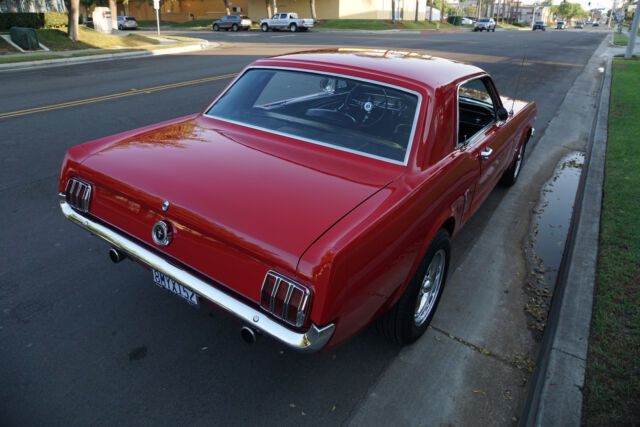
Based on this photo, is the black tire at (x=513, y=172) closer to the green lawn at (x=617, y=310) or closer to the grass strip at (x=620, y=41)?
the green lawn at (x=617, y=310)

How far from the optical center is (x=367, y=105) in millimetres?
3121

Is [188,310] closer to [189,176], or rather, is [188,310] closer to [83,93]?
[189,176]

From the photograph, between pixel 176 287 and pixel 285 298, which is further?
pixel 176 287

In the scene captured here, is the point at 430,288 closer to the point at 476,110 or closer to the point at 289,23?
the point at 476,110

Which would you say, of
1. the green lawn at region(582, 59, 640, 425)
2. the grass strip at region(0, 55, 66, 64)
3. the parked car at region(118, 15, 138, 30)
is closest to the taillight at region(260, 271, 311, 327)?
the green lawn at region(582, 59, 640, 425)

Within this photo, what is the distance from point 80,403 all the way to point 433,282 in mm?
2301

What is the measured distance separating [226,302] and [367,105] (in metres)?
1.71

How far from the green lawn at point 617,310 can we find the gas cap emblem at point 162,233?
7.89ft

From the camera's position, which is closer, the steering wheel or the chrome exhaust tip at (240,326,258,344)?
the chrome exhaust tip at (240,326,258,344)

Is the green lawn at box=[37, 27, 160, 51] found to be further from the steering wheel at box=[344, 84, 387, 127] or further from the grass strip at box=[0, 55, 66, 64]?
the steering wheel at box=[344, 84, 387, 127]

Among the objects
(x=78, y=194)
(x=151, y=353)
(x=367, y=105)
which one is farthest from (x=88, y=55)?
(x=151, y=353)

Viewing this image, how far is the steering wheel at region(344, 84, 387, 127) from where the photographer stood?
3031 mm

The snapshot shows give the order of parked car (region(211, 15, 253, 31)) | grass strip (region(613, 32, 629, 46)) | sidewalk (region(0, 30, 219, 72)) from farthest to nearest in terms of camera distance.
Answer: parked car (region(211, 15, 253, 31)), grass strip (region(613, 32, 629, 46)), sidewalk (region(0, 30, 219, 72))

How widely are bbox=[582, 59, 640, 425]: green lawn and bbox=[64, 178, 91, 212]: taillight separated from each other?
3125 mm
